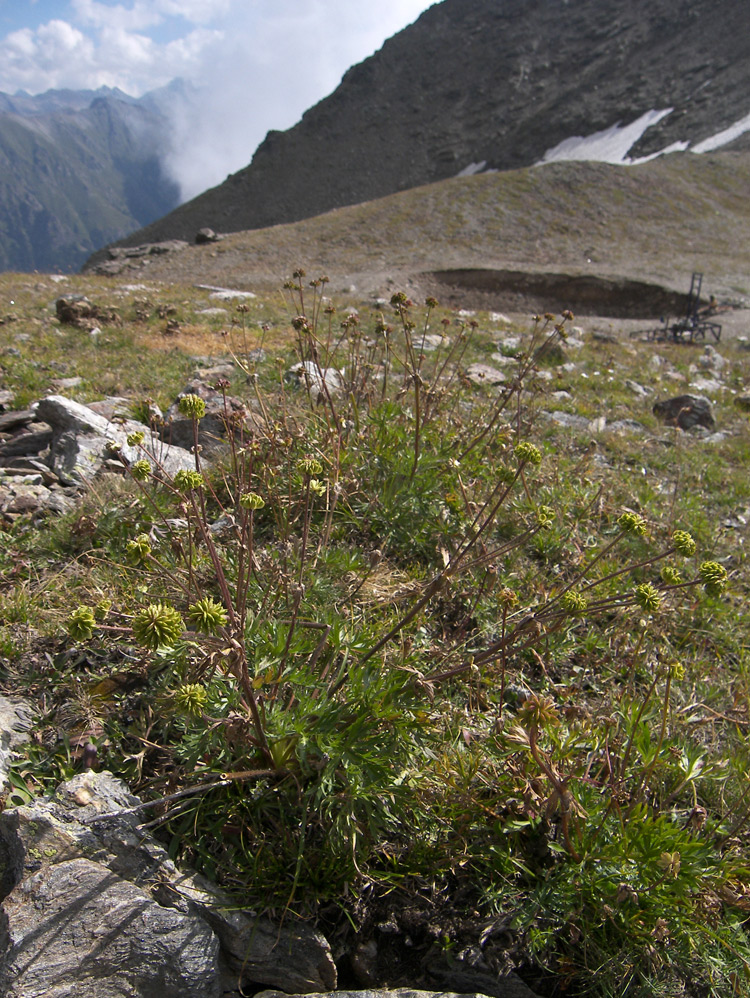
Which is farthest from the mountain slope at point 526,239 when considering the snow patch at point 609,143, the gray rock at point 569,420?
the snow patch at point 609,143

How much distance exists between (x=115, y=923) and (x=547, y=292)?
26457 mm

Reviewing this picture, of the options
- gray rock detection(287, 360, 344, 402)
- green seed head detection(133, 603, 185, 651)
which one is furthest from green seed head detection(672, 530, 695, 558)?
gray rock detection(287, 360, 344, 402)

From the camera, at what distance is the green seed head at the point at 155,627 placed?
5.48 ft

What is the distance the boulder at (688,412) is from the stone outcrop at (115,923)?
7500mm

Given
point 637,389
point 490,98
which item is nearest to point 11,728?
point 637,389

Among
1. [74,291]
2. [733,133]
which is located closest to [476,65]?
[733,133]

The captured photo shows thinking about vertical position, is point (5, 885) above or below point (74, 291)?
below

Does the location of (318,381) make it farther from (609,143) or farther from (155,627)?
(609,143)

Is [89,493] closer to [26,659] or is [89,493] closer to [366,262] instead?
[26,659]

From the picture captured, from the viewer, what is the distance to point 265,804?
6.47ft

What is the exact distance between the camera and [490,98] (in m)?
71.0

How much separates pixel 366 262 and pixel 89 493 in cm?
2594

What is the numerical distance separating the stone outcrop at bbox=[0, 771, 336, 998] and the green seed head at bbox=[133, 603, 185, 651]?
1.68 ft

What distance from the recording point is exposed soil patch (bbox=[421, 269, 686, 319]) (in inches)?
906
